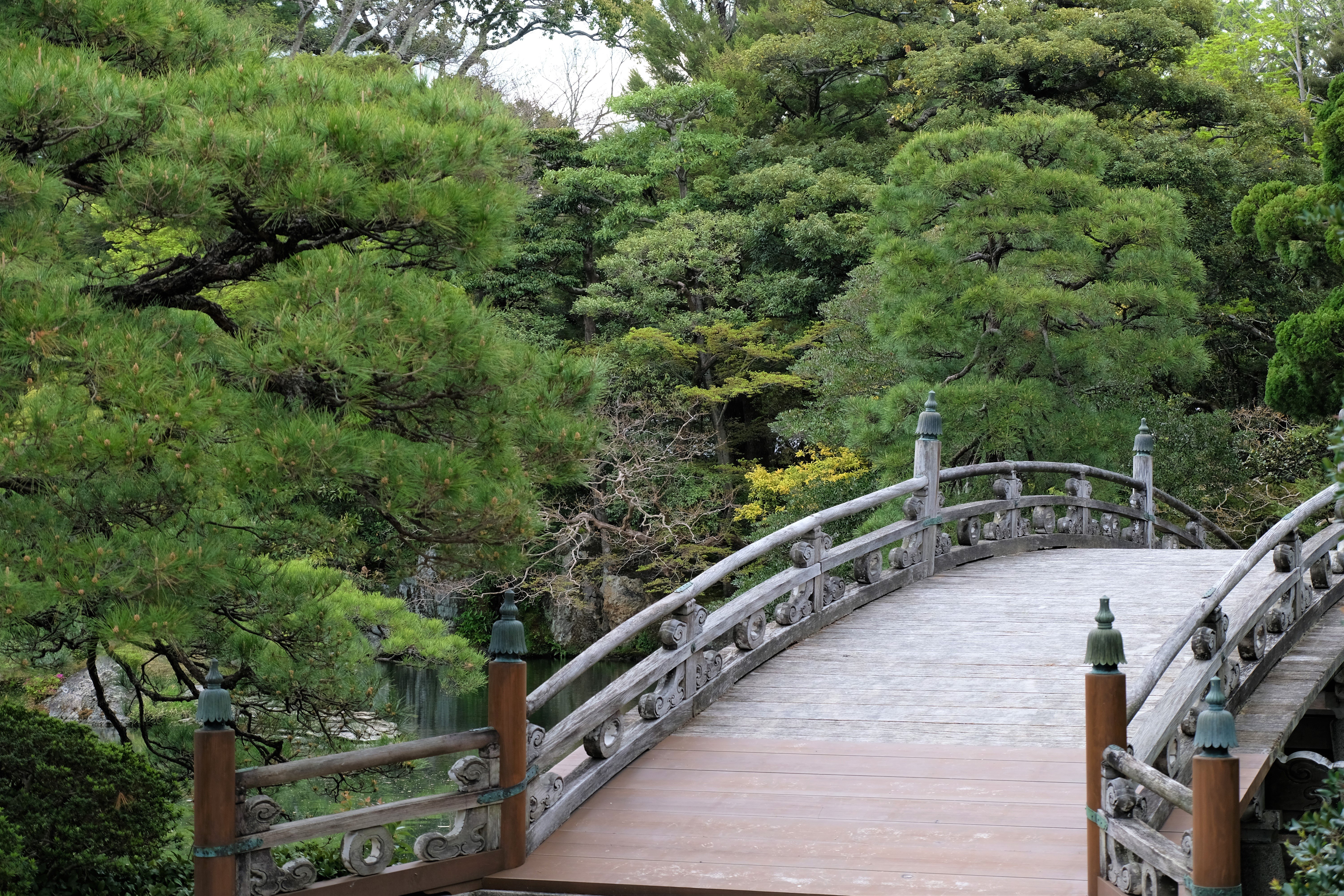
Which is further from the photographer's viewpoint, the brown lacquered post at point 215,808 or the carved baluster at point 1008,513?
the carved baluster at point 1008,513

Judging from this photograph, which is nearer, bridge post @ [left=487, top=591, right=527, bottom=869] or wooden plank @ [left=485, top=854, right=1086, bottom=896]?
wooden plank @ [left=485, top=854, right=1086, bottom=896]

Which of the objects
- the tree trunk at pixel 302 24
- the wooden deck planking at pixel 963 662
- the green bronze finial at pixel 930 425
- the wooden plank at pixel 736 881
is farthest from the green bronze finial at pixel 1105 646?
the tree trunk at pixel 302 24

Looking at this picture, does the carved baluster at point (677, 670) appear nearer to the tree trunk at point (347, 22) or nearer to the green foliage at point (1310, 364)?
the green foliage at point (1310, 364)

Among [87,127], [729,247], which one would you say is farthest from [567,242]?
[87,127]

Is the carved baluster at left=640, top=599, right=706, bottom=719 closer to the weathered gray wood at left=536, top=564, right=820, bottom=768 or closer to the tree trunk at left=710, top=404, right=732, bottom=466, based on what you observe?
the weathered gray wood at left=536, top=564, right=820, bottom=768

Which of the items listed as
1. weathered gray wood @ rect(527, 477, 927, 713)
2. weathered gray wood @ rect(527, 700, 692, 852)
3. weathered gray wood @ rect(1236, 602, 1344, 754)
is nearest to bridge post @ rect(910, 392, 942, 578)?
weathered gray wood @ rect(527, 477, 927, 713)

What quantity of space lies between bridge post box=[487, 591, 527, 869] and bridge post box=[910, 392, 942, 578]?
480 centimetres

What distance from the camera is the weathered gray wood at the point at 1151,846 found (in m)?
4.18

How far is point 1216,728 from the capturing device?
398 centimetres

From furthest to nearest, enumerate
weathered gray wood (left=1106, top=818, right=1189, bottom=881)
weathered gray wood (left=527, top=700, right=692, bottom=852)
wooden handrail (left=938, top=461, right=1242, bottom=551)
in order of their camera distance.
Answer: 1. wooden handrail (left=938, top=461, right=1242, bottom=551)
2. weathered gray wood (left=527, top=700, right=692, bottom=852)
3. weathered gray wood (left=1106, top=818, right=1189, bottom=881)

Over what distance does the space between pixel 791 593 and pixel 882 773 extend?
6.83 ft

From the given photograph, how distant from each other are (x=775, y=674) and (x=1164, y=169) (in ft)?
43.7

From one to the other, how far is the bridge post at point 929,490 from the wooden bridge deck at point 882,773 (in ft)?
2.53

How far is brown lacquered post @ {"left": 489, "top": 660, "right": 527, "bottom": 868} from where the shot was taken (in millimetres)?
5121
